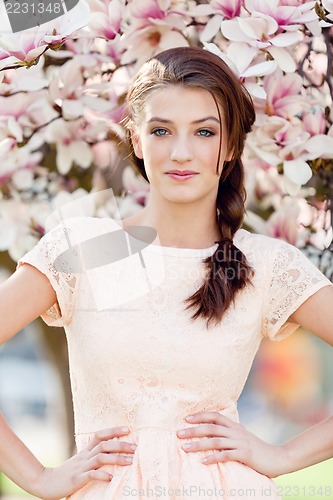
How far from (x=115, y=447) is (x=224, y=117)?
2.03 feet

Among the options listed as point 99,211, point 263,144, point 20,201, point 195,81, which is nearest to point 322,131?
point 263,144

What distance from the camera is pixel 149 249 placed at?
181cm

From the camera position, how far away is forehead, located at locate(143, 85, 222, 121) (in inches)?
66.9

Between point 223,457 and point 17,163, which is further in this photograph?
point 17,163

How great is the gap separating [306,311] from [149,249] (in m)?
0.32

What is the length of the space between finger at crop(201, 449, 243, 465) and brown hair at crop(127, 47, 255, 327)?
0.23m

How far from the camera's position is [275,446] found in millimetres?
1789

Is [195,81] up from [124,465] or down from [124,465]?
up

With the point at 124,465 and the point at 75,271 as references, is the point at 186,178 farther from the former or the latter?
the point at 124,465

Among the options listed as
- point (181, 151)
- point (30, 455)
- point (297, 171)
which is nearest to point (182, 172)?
point (181, 151)

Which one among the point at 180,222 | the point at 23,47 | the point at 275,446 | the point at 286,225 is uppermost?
the point at 23,47

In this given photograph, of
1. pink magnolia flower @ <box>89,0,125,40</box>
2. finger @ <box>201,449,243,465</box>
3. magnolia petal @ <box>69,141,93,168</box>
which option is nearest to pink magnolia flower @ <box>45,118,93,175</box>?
magnolia petal @ <box>69,141,93,168</box>

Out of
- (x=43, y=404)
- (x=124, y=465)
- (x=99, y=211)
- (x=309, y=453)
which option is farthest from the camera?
(x=43, y=404)

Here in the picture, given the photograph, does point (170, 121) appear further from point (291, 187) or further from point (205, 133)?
point (291, 187)
